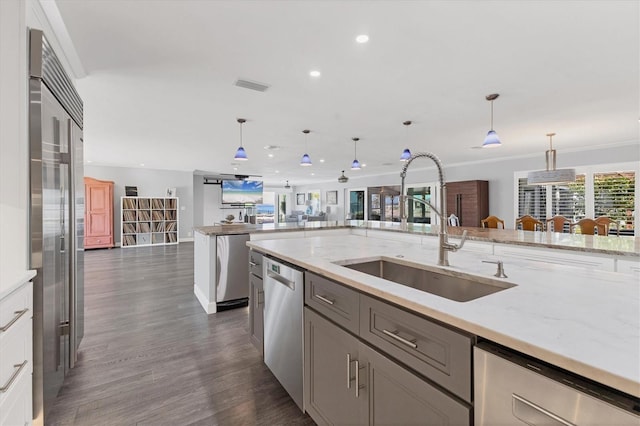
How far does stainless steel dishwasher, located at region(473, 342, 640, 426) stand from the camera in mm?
560

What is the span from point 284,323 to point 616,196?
7.46 metres

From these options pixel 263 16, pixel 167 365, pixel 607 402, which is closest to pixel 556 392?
pixel 607 402

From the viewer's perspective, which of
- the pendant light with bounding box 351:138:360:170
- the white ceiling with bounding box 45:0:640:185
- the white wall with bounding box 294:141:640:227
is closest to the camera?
the white ceiling with bounding box 45:0:640:185

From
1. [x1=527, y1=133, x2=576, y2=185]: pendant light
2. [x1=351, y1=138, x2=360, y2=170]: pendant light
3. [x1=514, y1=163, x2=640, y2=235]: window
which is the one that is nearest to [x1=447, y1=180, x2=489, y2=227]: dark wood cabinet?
[x1=514, y1=163, x2=640, y2=235]: window

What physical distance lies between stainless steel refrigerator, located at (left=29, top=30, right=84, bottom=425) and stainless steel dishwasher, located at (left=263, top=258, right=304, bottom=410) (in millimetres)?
1207

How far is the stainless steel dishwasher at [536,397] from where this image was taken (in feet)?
1.84

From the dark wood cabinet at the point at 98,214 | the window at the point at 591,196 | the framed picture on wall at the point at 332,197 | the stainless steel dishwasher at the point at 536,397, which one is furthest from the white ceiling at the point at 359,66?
the framed picture on wall at the point at 332,197

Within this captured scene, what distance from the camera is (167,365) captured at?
7.45 feet

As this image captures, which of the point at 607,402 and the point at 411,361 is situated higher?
the point at 607,402

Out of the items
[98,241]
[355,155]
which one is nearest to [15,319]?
[355,155]

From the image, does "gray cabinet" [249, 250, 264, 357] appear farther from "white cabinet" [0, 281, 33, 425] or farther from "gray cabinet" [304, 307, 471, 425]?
"white cabinet" [0, 281, 33, 425]

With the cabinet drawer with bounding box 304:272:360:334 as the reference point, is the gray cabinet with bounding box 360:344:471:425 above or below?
below

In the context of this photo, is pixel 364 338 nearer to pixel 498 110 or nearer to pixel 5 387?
pixel 5 387

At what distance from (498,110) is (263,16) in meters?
3.25
